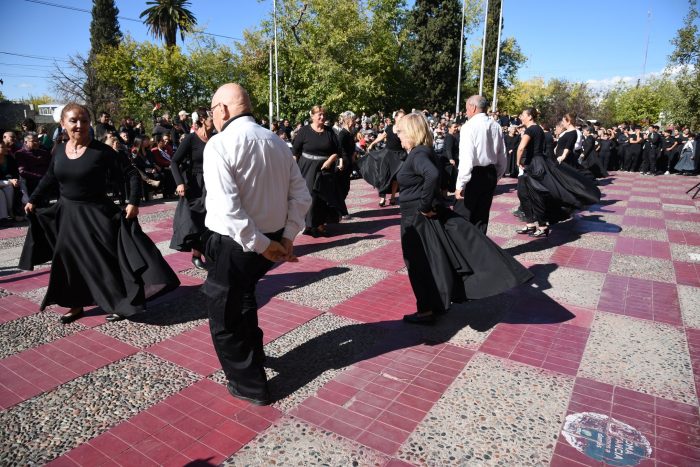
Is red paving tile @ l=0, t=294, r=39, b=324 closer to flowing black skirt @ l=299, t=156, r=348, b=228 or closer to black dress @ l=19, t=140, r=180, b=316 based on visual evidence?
black dress @ l=19, t=140, r=180, b=316

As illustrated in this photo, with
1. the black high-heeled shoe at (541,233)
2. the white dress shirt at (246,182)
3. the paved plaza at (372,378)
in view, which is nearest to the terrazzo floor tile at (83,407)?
the paved plaza at (372,378)

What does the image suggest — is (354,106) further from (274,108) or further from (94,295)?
(94,295)

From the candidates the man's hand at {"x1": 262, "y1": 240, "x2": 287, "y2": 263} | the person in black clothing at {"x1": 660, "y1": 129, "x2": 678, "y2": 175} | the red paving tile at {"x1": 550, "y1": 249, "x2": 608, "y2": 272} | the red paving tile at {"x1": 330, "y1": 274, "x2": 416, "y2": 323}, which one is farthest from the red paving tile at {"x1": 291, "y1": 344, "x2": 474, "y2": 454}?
the person in black clothing at {"x1": 660, "y1": 129, "x2": 678, "y2": 175}

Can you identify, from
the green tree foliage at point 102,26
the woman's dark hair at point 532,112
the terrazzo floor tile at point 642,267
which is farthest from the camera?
the green tree foliage at point 102,26

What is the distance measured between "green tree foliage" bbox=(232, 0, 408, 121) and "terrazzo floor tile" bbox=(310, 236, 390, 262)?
26.7 m

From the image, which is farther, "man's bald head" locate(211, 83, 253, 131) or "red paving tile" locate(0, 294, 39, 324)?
"red paving tile" locate(0, 294, 39, 324)

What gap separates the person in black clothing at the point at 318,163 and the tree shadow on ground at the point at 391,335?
3.44m

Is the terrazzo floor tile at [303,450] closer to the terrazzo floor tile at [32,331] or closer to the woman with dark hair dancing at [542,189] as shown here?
the terrazzo floor tile at [32,331]

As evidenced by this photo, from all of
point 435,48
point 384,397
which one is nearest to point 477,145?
point 384,397

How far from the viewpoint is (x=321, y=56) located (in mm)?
33281

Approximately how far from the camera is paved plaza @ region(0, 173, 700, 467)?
8.63 feet

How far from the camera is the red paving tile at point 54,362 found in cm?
323

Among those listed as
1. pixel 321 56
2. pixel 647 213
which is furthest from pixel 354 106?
pixel 647 213

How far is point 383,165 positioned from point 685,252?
5145mm
